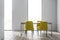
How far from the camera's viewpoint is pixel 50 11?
8.74 m

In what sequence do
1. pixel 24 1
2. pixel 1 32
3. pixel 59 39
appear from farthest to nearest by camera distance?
pixel 24 1 → pixel 59 39 → pixel 1 32

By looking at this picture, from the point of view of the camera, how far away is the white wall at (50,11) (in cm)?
870

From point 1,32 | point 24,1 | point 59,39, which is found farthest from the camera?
point 24,1

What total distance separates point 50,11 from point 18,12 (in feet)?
7.14

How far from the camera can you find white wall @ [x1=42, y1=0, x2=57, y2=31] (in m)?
8.70

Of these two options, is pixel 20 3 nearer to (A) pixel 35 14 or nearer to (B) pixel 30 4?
(B) pixel 30 4

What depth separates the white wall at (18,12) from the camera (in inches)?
339

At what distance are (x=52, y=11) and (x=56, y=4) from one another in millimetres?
540

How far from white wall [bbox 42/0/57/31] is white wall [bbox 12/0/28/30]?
50.6 inches

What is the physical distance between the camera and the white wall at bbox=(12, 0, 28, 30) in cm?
861

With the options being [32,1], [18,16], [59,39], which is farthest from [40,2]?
[59,39]

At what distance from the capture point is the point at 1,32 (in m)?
4.50

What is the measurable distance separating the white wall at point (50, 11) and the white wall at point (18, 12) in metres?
1.28

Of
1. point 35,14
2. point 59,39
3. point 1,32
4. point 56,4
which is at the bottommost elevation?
point 59,39
